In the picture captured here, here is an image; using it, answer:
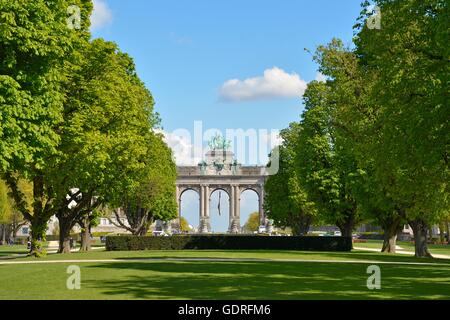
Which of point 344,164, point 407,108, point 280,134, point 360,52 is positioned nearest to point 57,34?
point 407,108

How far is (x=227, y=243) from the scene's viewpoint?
54406mm

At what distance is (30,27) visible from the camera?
21.8 m

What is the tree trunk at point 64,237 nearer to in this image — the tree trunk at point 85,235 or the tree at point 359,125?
the tree trunk at point 85,235

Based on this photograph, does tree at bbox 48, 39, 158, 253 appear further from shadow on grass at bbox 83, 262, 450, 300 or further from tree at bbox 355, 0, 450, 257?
tree at bbox 355, 0, 450, 257

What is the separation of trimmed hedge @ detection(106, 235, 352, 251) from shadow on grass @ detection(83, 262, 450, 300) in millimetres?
23134

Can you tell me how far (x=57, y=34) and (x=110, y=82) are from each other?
48.0 feet

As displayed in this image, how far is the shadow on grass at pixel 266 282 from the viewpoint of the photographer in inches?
714

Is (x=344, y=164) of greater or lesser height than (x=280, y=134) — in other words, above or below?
below

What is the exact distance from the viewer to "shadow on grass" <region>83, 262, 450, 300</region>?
714 inches

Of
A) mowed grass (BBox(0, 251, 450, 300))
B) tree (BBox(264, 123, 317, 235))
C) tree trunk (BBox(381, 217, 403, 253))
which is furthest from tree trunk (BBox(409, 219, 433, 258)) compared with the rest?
tree (BBox(264, 123, 317, 235))

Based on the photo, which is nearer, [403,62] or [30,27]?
[30,27]
